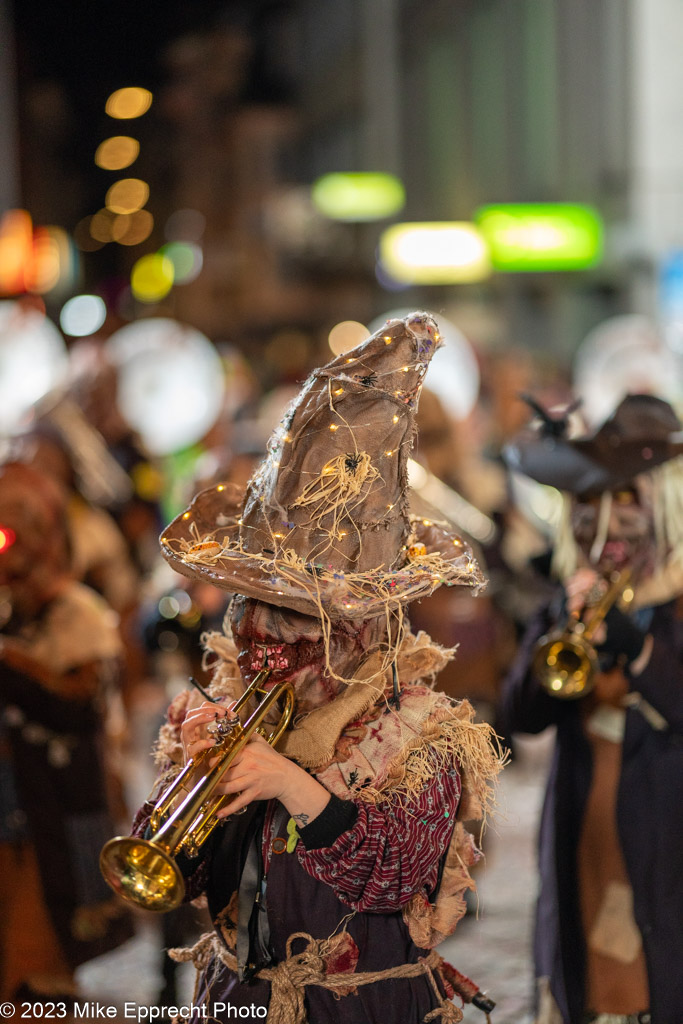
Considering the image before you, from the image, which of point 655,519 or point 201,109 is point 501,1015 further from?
point 201,109

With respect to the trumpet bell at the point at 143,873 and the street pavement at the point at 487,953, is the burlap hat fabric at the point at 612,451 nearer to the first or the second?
the street pavement at the point at 487,953

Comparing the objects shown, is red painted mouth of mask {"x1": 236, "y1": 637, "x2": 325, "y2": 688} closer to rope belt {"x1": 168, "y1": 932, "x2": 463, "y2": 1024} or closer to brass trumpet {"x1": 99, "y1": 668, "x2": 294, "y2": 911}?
brass trumpet {"x1": 99, "y1": 668, "x2": 294, "y2": 911}

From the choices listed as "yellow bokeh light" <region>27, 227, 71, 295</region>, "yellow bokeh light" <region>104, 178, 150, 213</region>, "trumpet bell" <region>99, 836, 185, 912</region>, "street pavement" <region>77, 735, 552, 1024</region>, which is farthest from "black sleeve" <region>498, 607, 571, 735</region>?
"yellow bokeh light" <region>27, 227, 71, 295</region>

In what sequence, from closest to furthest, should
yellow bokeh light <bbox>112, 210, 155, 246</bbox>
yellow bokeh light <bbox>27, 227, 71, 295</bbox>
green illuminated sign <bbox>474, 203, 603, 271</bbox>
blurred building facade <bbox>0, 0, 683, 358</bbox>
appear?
yellow bokeh light <bbox>27, 227, 71, 295</bbox>
yellow bokeh light <bbox>112, 210, 155, 246</bbox>
blurred building facade <bbox>0, 0, 683, 358</bbox>
green illuminated sign <bbox>474, 203, 603, 271</bbox>

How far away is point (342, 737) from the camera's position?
237 centimetres

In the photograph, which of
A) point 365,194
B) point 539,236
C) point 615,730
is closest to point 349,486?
point 615,730

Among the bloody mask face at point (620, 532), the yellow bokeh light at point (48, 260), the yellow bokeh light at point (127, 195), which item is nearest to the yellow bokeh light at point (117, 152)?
the yellow bokeh light at point (127, 195)

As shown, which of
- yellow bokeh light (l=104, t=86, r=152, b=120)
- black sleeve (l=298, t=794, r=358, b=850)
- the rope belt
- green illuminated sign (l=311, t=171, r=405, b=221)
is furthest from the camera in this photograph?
green illuminated sign (l=311, t=171, r=405, b=221)

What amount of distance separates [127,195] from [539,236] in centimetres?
998

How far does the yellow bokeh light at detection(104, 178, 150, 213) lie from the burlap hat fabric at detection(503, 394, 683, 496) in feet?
23.7

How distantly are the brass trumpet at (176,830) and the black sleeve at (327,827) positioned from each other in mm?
167

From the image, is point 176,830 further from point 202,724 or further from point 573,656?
point 573,656

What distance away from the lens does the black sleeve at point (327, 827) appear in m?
2.21

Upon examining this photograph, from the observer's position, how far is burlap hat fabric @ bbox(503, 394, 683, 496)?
354cm
